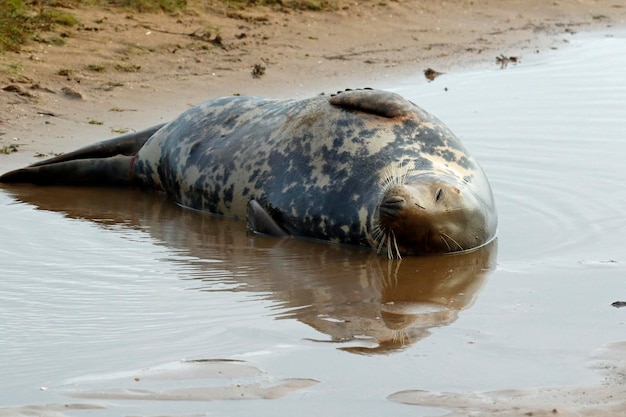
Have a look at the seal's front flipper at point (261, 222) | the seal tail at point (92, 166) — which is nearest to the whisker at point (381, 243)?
the seal's front flipper at point (261, 222)

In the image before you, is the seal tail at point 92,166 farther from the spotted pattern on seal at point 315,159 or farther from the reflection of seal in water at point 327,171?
the spotted pattern on seal at point 315,159

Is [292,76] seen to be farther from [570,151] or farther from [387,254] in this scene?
[387,254]

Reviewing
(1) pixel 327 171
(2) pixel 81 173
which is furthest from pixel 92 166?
(1) pixel 327 171

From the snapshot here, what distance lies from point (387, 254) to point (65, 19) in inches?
226

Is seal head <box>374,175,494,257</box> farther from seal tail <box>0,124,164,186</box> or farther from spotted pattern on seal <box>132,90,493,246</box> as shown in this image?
seal tail <box>0,124,164,186</box>

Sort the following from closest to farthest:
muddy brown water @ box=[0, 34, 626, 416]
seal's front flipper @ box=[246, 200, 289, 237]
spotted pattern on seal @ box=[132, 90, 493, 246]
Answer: muddy brown water @ box=[0, 34, 626, 416] → spotted pattern on seal @ box=[132, 90, 493, 246] → seal's front flipper @ box=[246, 200, 289, 237]

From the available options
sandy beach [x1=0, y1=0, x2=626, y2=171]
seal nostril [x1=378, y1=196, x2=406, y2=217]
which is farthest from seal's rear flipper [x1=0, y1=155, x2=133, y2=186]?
seal nostril [x1=378, y1=196, x2=406, y2=217]

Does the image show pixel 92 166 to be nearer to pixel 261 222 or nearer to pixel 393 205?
pixel 261 222

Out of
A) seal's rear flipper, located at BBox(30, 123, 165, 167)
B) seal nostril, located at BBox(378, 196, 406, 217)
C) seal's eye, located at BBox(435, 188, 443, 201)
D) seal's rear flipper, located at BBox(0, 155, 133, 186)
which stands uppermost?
seal's eye, located at BBox(435, 188, 443, 201)

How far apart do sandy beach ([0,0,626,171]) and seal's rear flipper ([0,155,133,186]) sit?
392 mm

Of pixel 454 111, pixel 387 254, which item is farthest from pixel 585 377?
pixel 454 111

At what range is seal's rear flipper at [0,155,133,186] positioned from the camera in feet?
24.8

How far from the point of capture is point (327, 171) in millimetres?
6523

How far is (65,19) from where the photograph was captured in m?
11.0
